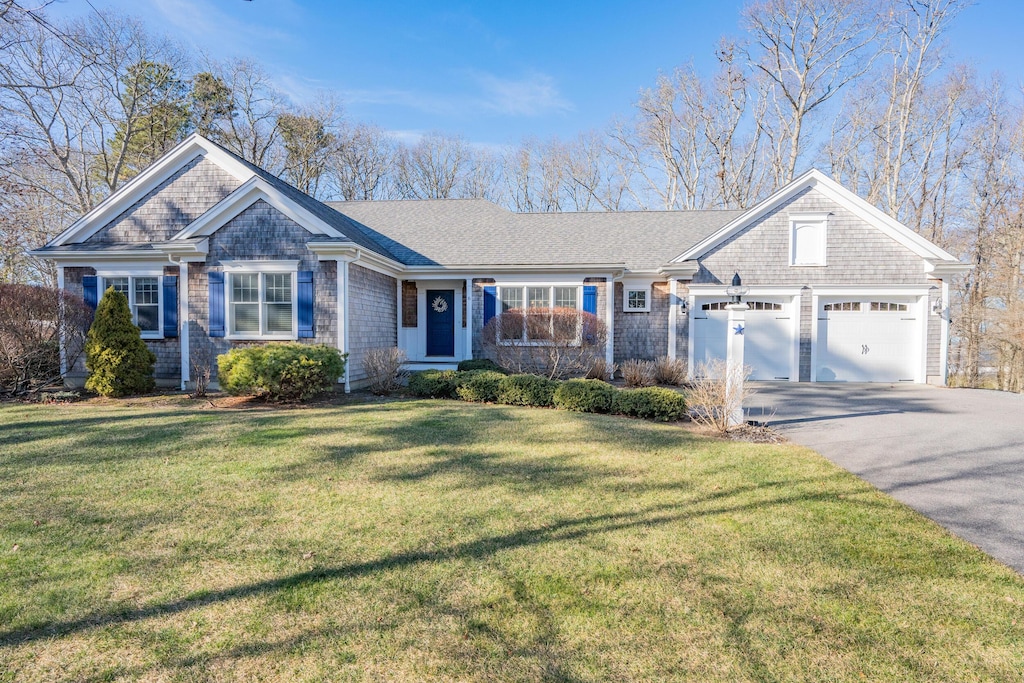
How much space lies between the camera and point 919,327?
13312 millimetres

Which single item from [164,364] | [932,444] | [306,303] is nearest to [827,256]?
[932,444]

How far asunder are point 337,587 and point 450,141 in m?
31.3

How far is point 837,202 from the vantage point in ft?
44.0

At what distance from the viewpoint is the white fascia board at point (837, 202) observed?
13133 mm

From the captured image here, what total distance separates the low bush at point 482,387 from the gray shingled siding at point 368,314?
287 centimetres

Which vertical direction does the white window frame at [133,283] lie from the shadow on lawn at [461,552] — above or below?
above

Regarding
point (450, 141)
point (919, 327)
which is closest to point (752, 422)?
point (919, 327)

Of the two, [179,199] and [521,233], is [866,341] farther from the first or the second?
[179,199]

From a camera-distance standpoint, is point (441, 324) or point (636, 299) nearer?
point (636, 299)

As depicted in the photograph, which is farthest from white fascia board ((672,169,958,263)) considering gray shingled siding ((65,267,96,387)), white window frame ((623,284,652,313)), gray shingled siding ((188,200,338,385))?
gray shingled siding ((65,267,96,387))

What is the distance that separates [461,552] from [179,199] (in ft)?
42.7

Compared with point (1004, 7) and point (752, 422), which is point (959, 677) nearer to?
point (752, 422)

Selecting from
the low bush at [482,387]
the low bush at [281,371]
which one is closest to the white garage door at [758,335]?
the low bush at [482,387]

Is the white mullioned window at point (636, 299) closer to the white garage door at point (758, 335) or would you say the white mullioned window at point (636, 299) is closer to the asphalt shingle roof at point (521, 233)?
the asphalt shingle roof at point (521, 233)
